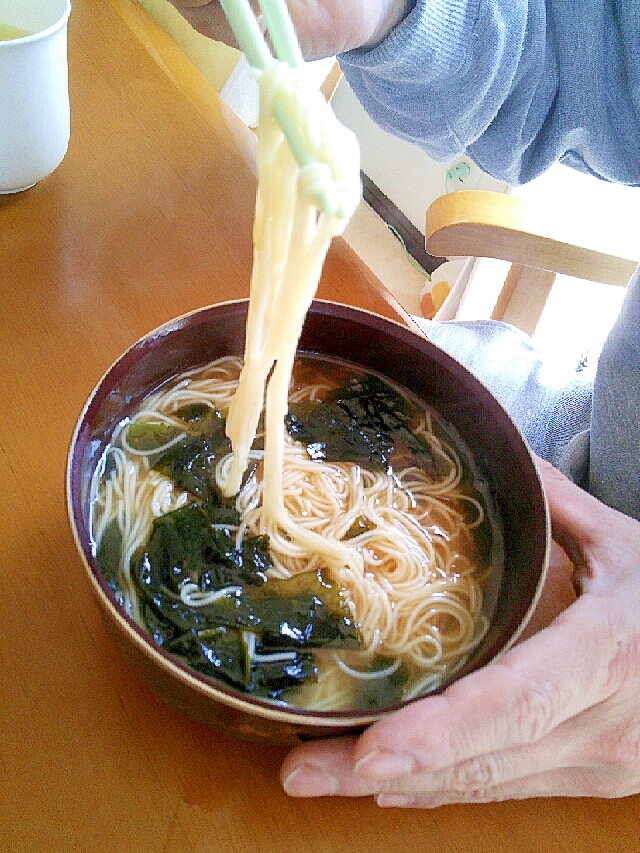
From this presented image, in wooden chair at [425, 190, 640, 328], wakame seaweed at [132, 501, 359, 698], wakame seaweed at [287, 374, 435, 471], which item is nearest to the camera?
wakame seaweed at [132, 501, 359, 698]

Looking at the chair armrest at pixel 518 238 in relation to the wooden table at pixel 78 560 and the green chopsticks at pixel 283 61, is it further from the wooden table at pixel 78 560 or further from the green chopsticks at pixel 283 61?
the green chopsticks at pixel 283 61

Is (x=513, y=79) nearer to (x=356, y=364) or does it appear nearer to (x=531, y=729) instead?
(x=356, y=364)

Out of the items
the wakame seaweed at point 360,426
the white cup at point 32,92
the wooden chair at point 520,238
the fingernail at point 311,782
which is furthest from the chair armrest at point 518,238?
the fingernail at point 311,782

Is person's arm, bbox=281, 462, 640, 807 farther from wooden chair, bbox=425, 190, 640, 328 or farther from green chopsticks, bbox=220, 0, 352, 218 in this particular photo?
wooden chair, bbox=425, 190, 640, 328

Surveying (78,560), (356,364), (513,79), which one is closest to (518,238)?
(513,79)

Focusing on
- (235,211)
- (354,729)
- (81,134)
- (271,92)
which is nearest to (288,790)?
(354,729)

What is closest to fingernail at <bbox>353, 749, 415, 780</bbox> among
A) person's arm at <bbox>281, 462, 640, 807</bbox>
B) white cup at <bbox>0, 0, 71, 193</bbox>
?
person's arm at <bbox>281, 462, 640, 807</bbox>
